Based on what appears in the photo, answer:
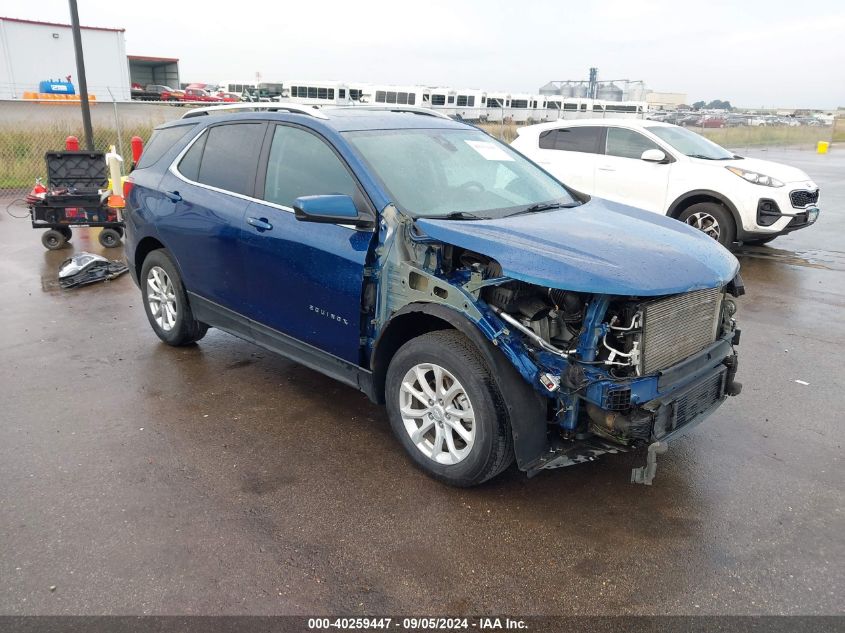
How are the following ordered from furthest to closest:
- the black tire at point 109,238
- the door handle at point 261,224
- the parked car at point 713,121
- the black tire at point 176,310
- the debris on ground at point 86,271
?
the parked car at point 713,121 → the black tire at point 109,238 → the debris on ground at point 86,271 → the black tire at point 176,310 → the door handle at point 261,224

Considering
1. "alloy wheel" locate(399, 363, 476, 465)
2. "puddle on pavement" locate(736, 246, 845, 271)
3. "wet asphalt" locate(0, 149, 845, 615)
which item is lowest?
"wet asphalt" locate(0, 149, 845, 615)

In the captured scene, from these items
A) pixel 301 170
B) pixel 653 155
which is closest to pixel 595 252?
pixel 301 170

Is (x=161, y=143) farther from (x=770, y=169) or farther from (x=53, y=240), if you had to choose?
(x=770, y=169)

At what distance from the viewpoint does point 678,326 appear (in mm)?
3355

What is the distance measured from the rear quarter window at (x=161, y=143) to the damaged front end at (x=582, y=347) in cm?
269

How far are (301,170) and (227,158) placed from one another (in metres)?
0.83

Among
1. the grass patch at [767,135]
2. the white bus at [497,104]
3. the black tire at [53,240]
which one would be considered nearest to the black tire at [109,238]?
the black tire at [53,240]

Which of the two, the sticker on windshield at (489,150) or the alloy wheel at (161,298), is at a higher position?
the sticker on windshield at (489,150)

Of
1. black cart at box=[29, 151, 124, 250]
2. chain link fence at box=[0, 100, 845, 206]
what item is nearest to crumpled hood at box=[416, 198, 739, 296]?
black cart at box=[29, 151, 124, 250]

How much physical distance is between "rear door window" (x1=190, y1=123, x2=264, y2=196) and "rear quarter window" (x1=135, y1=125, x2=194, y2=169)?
325 millimetres

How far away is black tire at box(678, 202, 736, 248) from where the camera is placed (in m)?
9.08

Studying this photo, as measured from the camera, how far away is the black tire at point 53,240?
363 inches

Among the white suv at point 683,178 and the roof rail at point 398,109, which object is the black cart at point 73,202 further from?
the white suv at point 683,178

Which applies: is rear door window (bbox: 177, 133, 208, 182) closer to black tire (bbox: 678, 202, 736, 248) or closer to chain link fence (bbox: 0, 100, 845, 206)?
black tire (bbox: 678, 202, 736, 248)
